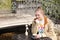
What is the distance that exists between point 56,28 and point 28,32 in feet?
5.92

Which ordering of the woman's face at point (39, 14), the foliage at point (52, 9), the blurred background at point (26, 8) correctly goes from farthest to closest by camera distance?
1. the foliage at point (52, 9)
2. the blurred background at point (26, 8)
3. the woman's face at point (39, 14)

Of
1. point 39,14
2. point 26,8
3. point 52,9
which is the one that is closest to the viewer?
point 39,14

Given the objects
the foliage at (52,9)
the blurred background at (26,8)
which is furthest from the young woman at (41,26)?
the foliage at (52,9)

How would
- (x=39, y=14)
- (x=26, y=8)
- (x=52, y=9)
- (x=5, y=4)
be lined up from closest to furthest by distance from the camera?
(x=39, y=14) → (x=5, y=4) → (x=26, y=8) → (x=52, y=9)

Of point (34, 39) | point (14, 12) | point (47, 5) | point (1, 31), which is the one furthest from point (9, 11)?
point (34, 39)

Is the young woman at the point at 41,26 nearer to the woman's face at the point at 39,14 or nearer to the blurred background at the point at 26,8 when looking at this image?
the woman's face at the point at 39,14

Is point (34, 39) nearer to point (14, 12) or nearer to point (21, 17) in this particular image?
point (21, 17)

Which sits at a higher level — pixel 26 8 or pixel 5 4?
→ pixel 5 4

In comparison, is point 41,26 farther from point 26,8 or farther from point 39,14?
point 26,8

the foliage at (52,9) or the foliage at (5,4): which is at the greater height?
the foliage at (5,4)

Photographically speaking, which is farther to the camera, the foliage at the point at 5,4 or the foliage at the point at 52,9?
the foliage at the point at 52,9

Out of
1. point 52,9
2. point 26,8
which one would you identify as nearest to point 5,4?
point 26,8

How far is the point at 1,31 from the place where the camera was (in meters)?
5.64

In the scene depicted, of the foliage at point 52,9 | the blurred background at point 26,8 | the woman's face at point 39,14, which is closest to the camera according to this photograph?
the woman's face at point 39,14
